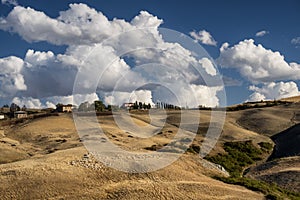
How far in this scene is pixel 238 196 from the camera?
3112 centimetres

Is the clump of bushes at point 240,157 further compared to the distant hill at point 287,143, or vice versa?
the distant hill at point 287,143

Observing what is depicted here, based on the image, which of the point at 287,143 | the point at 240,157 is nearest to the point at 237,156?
the point at 240,157

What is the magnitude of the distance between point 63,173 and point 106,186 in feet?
12.3

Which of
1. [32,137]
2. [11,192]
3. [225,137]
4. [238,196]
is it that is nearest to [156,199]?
[238,196]

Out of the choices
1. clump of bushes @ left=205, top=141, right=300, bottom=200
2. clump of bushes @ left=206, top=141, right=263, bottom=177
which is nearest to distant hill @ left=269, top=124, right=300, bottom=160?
clump of bushes @ left=205, top=141, right=300, bottom=200

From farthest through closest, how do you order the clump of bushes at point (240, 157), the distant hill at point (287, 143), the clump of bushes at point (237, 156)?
the distant hill at point (287, 143)
the clump of bushes at point (237, 156)
the clump of bushes at point (240, 157)

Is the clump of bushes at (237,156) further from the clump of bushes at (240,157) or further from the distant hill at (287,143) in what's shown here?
the distant hill at (287,143)

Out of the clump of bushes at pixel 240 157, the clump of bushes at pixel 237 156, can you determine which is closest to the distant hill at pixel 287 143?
the clump of bushes at pixel 240 157

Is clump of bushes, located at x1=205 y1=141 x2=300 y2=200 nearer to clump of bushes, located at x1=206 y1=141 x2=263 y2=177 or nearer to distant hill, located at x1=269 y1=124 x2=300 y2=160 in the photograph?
clump of bushes, located at x1=206 y1=141 x2=263 y2=177

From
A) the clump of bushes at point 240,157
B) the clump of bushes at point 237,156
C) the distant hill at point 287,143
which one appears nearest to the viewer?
the clump of bushes at point 240,157

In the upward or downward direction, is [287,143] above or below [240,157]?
above

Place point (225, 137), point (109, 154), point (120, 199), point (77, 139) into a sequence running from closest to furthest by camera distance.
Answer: point (120, 199) < point (109, 154) < point (77, 139) < point (225, 137)

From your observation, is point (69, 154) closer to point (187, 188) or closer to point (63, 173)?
point (63, 173)

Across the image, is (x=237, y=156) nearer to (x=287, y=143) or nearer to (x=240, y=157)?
(x=240, y=157)
